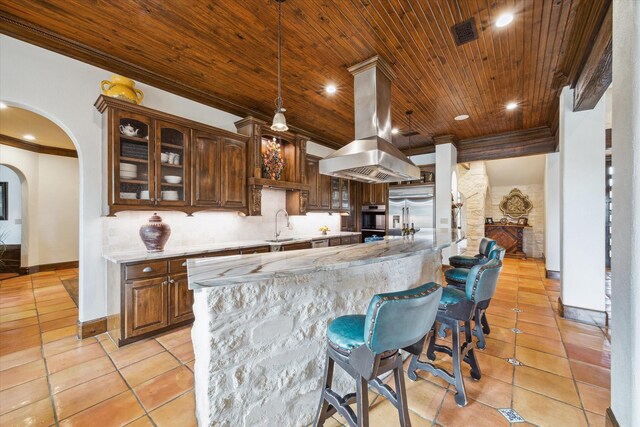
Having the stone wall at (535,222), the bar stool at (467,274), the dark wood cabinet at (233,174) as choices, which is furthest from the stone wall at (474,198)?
the dark wood cabinet at (233,174)

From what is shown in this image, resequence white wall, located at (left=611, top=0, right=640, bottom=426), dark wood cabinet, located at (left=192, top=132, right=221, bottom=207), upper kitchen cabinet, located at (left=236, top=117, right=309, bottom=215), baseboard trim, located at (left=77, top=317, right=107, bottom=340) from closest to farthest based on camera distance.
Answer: white wall, located at (left=611, top=0, right=640, bottom=426) → baseboard trim, located at (left=77, top=317, right=107, bottom=340) → dark wood cabinet, located at (left=192, top=132, right=221, bottom=207) → upper kitchen cabinet, located at (left=236, top=117, right=309, bottom=215)

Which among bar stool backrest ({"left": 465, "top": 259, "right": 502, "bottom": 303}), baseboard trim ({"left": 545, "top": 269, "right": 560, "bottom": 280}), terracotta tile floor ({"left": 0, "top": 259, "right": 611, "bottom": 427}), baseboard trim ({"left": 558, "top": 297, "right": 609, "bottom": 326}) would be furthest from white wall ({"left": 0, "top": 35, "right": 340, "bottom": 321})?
baseboard trim ({"left": 545, "top": 269, "right": 560, "bottom": 280})

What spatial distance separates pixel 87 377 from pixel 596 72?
16.7ft

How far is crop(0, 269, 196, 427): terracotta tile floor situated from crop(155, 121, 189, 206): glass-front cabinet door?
5.08 feet

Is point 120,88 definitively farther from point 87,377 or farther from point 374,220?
point 374,220

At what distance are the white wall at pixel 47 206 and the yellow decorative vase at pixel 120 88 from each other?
4443 mm

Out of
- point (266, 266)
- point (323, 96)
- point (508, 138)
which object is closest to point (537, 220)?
point (508, 138)

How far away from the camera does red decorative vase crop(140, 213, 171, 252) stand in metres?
2.83

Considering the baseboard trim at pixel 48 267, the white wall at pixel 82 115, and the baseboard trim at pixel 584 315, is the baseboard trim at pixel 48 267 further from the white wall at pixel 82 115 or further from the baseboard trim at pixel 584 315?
the baseboard trim at pixel 584 315

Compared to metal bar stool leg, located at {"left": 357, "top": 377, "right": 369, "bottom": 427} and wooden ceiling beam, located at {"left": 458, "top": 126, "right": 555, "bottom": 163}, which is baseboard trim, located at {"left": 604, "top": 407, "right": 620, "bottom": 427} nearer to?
metal bar stool leg, located at {"left": 357, "top": 377, "right": 369, "bottom": 427}

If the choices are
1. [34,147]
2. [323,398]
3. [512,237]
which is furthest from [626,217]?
[34,147]

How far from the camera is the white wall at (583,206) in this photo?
303 cm

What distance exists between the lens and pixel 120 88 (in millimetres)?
2725

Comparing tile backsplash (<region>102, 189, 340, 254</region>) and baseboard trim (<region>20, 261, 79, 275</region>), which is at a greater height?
tile backsplash (<region>102, 189, 340, 254</region>)
